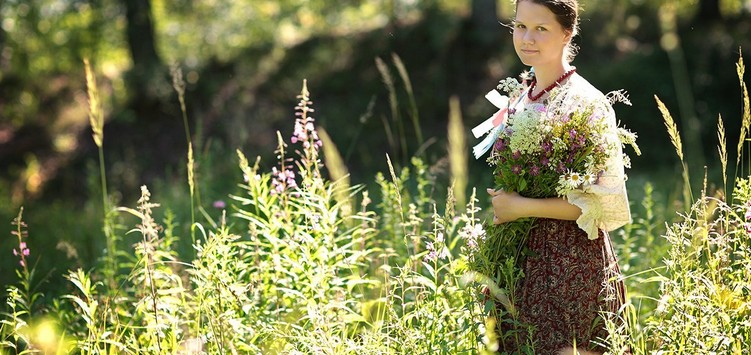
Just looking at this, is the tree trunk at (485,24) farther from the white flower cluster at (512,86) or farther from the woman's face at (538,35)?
the woman's face at (538,35)

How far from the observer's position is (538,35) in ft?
10.5

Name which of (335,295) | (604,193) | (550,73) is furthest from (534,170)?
(335,295)

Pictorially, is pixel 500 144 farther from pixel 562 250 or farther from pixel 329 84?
pixel 329 84

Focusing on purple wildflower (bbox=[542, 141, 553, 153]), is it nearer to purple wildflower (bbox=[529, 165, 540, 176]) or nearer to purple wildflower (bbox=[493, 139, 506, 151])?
purple wildflower (bbox=[529, 165, 540, 176])

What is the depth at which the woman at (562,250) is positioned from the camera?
3.10 meters

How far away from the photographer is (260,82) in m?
13.0

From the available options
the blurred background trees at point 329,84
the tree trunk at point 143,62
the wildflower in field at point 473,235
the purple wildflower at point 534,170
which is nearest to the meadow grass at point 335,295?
the wildflower in field at point 473,235

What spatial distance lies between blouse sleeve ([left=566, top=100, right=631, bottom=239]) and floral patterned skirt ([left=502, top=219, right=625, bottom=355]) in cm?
10

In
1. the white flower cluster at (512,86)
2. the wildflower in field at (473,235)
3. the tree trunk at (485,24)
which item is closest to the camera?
the wildflower in field at (473,235)

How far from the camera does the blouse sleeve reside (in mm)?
3055

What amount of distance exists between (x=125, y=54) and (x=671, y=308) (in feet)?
62.2

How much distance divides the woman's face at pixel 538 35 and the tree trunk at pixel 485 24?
8.96 m

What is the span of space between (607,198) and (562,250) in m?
0.24

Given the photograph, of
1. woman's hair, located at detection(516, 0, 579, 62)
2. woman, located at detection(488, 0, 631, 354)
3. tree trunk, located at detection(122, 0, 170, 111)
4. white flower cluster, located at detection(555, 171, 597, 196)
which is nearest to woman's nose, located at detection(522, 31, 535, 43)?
woman, located at detection(488, 0, 631, 354)
